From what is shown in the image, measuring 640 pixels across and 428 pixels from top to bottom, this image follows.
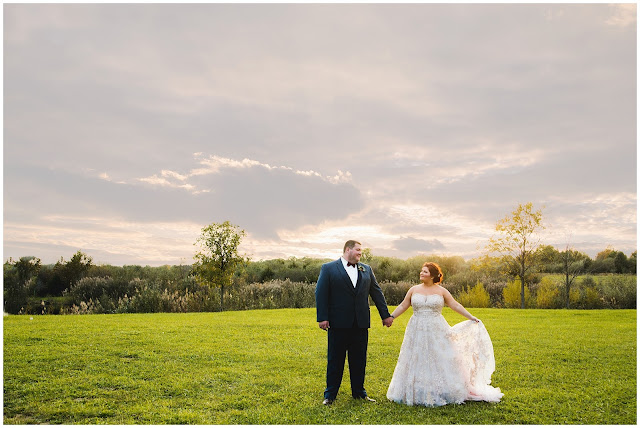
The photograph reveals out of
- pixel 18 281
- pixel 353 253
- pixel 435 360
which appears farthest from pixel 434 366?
pixel 18 281

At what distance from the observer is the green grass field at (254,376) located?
285 inches

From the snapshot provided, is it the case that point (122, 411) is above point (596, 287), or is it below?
below

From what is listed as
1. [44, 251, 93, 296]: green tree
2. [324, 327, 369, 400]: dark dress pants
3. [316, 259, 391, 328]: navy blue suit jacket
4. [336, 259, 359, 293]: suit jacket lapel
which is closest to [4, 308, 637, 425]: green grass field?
[324, 327, 369, 400]: dark dress pants

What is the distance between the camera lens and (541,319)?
65.1 ft

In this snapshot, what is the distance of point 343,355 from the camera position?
7.77 m

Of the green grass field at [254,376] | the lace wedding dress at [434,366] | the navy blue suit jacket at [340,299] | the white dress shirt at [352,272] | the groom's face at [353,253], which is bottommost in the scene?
the green grass field at [254,376]

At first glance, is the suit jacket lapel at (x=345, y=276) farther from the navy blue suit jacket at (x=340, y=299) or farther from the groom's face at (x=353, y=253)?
the groom's face at (x=353, y=253)

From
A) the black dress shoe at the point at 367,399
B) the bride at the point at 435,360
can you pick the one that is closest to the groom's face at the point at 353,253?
the bride at the point at 435,360

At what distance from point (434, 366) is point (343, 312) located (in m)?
1.58

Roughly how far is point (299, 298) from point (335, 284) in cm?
1946

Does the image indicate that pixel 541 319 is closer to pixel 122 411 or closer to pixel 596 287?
pixel 596 287

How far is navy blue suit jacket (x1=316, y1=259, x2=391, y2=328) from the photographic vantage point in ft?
25.1

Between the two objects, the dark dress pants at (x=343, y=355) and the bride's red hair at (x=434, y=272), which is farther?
the bride's red hair at (x=434, y=272)

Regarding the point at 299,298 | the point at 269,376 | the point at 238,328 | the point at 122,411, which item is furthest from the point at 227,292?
the point at 122,411
